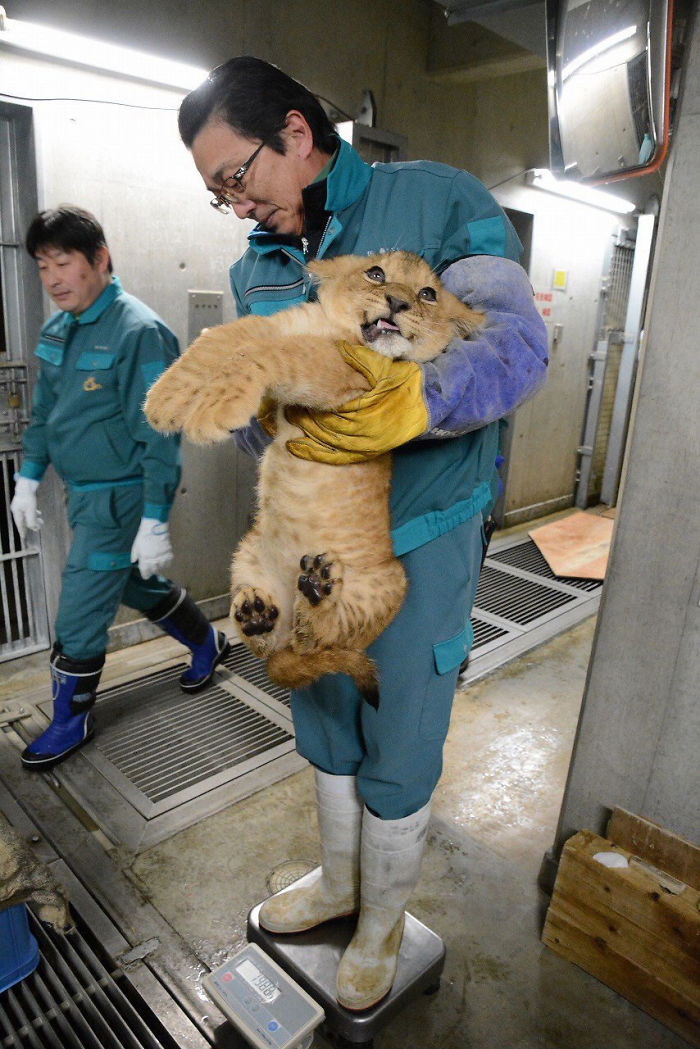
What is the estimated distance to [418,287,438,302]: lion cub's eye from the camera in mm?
1341

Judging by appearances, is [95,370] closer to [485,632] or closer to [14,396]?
[14,396]

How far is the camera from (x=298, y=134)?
1491 millimetres

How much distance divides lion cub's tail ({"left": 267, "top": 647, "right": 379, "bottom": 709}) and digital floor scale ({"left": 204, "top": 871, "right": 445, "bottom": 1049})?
2.25ft

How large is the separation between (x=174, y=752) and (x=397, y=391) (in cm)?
235

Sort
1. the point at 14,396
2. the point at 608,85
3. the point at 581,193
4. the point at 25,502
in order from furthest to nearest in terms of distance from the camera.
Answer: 1. the point at 581,193
2. the point at 14,396
3. the point at 25,502
4. the point at 608,85

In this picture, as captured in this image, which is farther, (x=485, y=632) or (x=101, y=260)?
(x=485, y=632)

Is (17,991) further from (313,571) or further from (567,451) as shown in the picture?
(567,451)

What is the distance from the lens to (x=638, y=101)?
157 centimetres

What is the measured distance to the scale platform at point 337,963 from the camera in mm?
1694

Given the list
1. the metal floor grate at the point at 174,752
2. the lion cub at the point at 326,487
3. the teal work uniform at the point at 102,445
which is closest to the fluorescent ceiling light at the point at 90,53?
the teal work uniform at the point at 102,445

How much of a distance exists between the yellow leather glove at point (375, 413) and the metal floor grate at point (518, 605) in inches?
106

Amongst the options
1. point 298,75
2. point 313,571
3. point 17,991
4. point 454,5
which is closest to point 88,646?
point 17,991

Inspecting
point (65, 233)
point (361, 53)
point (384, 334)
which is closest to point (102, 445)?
point (65, 233)

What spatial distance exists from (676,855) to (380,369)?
1.69 metres
